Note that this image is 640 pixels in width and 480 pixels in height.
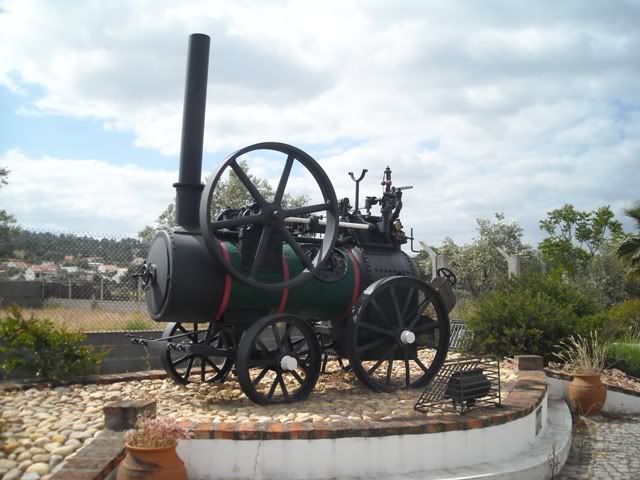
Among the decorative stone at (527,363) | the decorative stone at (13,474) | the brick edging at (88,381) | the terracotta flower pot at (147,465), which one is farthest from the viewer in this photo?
the decorative stone at (527,363)

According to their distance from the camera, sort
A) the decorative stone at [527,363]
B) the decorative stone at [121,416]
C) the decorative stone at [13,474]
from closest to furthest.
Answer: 1. the decorative stone at [13,474]
2. the decorative stone at [121,416]
3. the decorative stone at [527,363]

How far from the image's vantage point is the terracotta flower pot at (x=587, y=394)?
8.12m

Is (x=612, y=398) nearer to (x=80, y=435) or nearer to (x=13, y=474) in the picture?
(x=80, y=435)

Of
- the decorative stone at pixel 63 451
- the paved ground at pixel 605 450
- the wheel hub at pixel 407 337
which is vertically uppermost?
the wheel hub at pixel 407 337

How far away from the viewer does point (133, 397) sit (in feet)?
20.7

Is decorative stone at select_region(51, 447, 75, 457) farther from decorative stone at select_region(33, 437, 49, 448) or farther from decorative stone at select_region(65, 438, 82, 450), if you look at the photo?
decorative stone at select_region(33, 437, 49, 448)

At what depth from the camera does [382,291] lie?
22.3 ft

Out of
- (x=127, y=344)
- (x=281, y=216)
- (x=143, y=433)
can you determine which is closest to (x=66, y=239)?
(x=127, y=344)

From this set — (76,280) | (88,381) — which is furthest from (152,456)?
(76,280)

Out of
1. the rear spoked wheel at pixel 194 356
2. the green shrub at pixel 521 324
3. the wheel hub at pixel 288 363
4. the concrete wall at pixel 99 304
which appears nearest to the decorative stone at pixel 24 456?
the rear spoked wheel at pixel 194 356

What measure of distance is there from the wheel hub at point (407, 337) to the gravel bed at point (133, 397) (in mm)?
522

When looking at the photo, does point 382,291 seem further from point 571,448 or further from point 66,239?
point 66,239

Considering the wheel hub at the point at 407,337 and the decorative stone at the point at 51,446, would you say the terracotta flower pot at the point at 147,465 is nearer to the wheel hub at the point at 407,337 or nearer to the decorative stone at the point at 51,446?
the decorative stone at the point at 51,446

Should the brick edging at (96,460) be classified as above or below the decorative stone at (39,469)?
above
